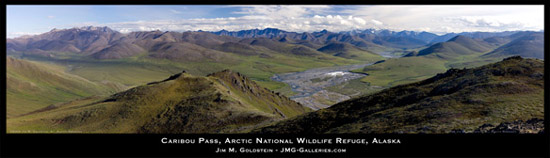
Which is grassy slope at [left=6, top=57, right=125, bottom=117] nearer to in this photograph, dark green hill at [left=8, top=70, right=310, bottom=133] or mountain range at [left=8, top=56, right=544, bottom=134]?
dark green hill at [left=8, top=70, right=310, bottom=133]

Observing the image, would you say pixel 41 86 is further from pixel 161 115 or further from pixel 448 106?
pixel 448 106

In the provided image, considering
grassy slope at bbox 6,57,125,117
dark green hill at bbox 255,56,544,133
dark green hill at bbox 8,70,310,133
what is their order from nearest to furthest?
dark green hill at bbox 255,56,544,133 < dark green hill at bbox 8,70,310,133 < grassy slope at bbox 6,57,125,117

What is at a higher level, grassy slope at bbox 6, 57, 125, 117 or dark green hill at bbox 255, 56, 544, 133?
dark green hill at bbox 255, 56, 544, 133

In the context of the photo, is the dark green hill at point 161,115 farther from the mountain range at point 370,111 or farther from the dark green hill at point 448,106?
the dark green hill at point 448,106

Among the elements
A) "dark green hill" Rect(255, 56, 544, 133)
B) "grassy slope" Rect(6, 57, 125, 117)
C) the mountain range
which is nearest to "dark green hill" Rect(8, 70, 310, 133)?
the mountain range

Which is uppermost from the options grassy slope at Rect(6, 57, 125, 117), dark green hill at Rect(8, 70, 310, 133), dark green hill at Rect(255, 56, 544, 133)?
dark green hill at Rect(255, 56, 544, 133)
